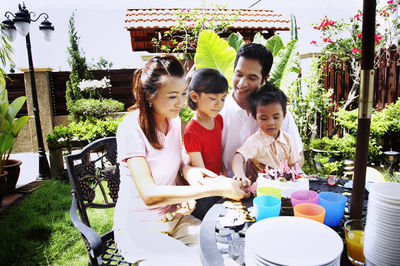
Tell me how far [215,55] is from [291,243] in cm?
119

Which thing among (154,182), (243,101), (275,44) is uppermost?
(275,44)

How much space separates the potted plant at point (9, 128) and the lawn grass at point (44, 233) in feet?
2.88

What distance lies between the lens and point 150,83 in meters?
1.21

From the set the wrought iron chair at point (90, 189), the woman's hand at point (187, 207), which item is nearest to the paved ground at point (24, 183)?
the wrought iron chair at point (90, 189)

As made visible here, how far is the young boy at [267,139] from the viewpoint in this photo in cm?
142

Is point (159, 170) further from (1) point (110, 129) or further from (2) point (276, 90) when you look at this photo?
(1) point (110, 129)

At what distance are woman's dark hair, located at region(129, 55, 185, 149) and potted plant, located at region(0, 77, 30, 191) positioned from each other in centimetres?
360

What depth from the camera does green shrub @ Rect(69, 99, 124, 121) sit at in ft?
25.2

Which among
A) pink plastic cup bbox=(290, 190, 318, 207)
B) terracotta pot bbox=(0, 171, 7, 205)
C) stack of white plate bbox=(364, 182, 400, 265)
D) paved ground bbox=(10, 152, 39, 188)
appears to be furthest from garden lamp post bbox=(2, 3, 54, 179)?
stack of white plate bbox=(364, 182, 400, 265)

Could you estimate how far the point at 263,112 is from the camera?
143 centimetres

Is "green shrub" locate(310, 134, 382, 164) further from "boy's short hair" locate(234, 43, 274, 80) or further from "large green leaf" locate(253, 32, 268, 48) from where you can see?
"boy's short hair" locate(234, 43, 274, 80)

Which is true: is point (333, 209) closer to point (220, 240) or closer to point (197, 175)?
point (220, 240)

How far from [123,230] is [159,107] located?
648mm

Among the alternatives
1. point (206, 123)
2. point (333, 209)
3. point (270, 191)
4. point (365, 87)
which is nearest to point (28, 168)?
point (206, 123)
